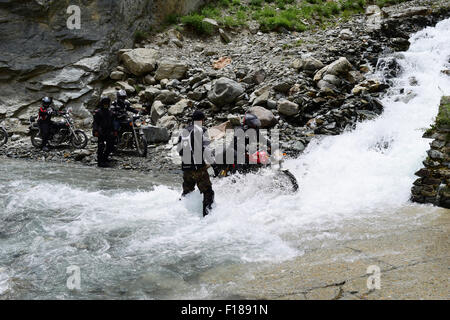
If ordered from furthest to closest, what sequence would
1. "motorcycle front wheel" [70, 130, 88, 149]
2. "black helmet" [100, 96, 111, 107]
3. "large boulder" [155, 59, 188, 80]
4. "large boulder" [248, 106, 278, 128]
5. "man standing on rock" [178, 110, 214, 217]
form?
"large boulder" [155, 59, 188, 80]
"motorcycle front wheel" [70, 130, 88, 149]
"large boulder" [248, 106, 278, 128]
"black helmet" [100, 96, 111, 107]
"man standing on rock" [178, 110, 214, 217]

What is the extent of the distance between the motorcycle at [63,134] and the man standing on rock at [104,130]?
61.0 inches

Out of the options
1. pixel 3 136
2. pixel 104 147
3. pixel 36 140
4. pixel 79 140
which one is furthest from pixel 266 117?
pixel 3 136

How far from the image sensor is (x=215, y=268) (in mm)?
4621

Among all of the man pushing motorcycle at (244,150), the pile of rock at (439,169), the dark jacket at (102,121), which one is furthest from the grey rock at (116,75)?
the pile of rock at (439,169)

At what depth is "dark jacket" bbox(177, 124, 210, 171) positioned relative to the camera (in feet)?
20.9

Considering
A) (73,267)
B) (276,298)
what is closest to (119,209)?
(73,267)

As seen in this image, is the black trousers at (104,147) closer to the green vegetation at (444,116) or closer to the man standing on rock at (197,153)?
the man standing on rock at (197,153)

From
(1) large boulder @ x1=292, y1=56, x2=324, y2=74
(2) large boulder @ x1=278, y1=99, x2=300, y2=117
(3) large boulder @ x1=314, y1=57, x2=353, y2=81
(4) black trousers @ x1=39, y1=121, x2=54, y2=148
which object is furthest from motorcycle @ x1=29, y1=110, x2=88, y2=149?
(3) large boulder @ x1=314, y1=57, x2=353, y2=81

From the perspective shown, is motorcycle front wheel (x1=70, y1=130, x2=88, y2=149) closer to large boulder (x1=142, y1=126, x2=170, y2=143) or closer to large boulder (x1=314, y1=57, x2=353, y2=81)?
large boulder (x1=142, y1=126, x2=170, y2=143)

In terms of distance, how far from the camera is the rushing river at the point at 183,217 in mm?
4535

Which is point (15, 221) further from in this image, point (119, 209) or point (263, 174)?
point (263, 174)

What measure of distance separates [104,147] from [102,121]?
0.88 metres

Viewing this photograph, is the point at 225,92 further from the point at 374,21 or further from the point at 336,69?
the point at 374,21

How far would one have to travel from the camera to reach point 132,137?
11836mm
